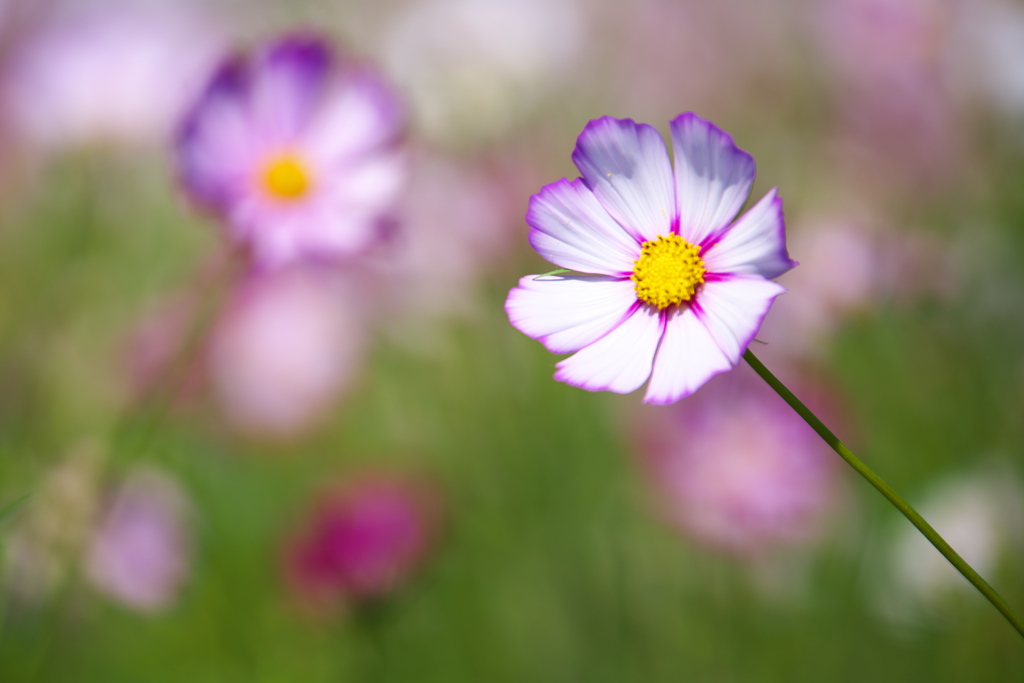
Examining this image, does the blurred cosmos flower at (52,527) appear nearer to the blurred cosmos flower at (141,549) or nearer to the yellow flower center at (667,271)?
the blurred cosmos flower at (141,549)

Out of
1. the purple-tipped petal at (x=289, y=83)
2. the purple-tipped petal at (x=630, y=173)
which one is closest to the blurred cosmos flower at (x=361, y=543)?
the purple-tipped petal at (x=289, y=83)

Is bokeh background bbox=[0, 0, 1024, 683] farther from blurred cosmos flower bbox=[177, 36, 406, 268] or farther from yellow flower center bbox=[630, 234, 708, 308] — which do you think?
yellow flower center bbox=[630, 234, 708, 308]

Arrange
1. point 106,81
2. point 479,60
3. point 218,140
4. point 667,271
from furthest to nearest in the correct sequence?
point 479,60
point 106,81
point 218,140
point 667,271

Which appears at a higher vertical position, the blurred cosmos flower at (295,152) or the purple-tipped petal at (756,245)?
the blurred cosmos flower at (295,152)

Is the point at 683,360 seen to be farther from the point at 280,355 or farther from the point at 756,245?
the point at 280,355

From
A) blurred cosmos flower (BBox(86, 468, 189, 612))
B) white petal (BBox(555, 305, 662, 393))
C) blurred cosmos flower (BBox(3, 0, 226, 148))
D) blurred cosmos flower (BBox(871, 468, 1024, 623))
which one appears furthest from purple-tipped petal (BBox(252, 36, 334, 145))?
blurred cosmos flower (BBox(871, 468, 1024, 623))

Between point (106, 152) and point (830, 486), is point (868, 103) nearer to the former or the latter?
point (830, 486)

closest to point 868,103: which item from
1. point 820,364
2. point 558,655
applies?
point 820,364

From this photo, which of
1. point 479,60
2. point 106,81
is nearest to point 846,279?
point 479,60
